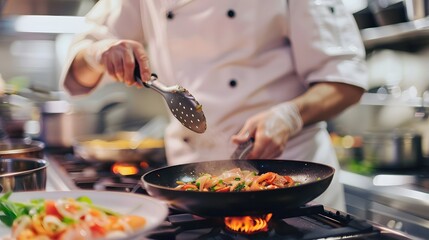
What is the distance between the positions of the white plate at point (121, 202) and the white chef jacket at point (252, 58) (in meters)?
0.90

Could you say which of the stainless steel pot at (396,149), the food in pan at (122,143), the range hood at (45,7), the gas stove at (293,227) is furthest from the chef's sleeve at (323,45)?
the range hood at (45,7)

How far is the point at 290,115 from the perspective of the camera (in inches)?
62.2

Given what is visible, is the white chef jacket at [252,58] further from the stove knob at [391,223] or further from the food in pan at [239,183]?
the stove knob at [391,223]

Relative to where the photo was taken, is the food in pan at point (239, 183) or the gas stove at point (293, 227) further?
the food in pan at point (239, 183)

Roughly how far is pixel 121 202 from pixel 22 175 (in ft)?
0.78

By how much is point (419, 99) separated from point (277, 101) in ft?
6.28

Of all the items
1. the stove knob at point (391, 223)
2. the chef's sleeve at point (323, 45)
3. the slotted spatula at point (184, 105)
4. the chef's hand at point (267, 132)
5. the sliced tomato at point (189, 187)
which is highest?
the chef's sleeve at point (323, 45)

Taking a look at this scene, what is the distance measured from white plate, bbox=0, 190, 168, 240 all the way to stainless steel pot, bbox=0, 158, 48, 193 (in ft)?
0.19

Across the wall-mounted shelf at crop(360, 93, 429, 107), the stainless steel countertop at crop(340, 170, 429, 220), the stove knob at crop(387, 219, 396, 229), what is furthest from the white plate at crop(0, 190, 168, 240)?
the wall-mounted shelf at crop(360, 93, 429, 107)

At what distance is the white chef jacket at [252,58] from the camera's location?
176cm

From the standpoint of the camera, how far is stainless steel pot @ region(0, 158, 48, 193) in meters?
1.00

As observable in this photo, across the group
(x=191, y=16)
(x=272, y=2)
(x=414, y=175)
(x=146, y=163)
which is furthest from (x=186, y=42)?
(x=414, y=175)

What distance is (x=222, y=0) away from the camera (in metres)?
1.85

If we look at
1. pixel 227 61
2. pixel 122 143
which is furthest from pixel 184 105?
pixel 122 143
